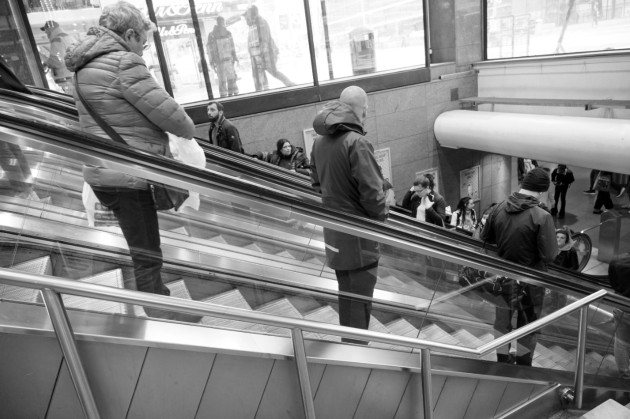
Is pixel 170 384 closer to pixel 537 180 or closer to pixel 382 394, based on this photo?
pixel 382 394

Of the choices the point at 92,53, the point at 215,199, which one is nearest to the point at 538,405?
the point at 215,199

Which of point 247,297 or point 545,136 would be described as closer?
point 247,297

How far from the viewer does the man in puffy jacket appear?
1948 millimetres

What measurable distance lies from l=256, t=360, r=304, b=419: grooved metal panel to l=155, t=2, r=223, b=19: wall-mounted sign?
684 cm

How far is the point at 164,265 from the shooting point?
1.95 meters

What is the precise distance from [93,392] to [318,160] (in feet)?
5.91

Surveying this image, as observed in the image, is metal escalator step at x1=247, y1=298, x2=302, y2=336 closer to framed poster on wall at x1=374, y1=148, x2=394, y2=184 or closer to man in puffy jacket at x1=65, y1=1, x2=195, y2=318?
man in puffy jacket at x1=65, y1=1, x2=195, y2=318

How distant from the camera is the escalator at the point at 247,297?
61.2 inches

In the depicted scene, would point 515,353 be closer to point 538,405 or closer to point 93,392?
point 538,405

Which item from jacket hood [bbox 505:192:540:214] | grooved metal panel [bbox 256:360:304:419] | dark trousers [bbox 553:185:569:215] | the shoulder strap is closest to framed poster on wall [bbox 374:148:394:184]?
dark trousers [bbox 553:185:569:215]

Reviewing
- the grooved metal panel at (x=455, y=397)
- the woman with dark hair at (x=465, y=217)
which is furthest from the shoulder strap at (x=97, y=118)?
the woman with dark hair at (x=465, y=217)

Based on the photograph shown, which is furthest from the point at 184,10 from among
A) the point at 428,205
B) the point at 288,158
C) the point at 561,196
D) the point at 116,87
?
the point at 561,196

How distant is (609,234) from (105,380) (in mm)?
9189

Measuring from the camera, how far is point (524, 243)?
333 cm
